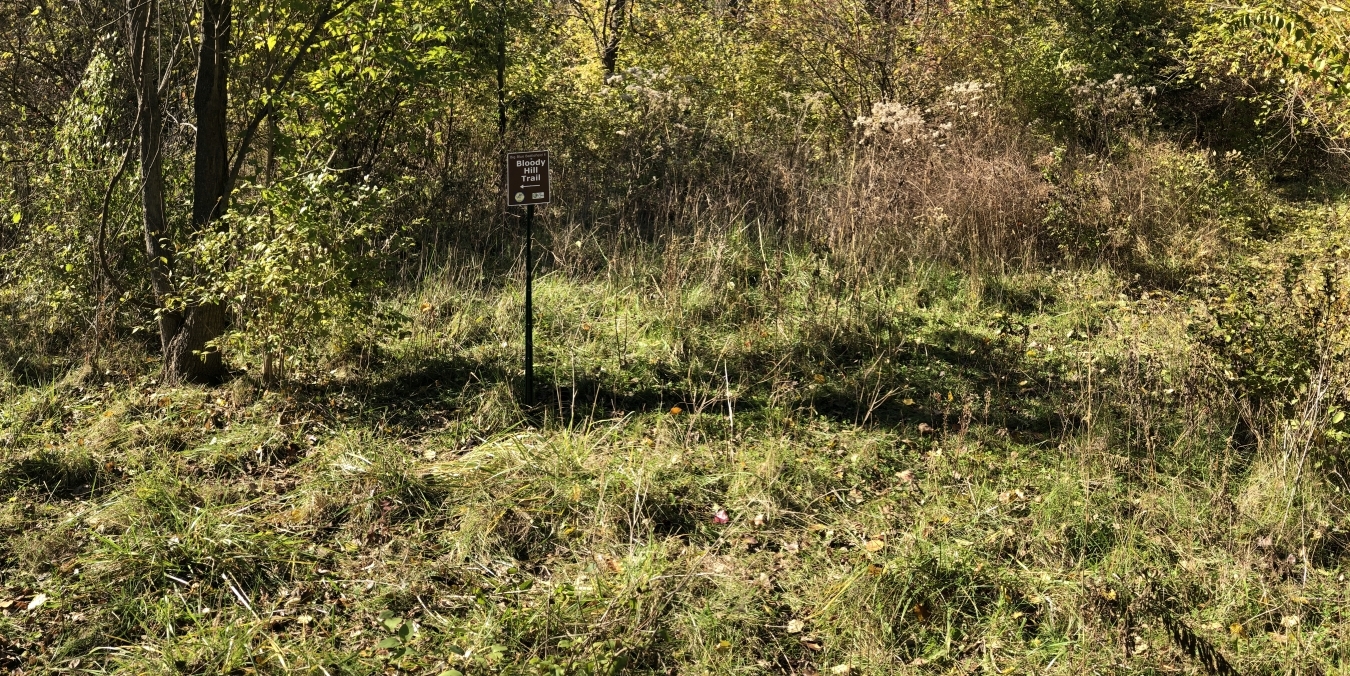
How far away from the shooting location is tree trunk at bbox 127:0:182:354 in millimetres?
6082

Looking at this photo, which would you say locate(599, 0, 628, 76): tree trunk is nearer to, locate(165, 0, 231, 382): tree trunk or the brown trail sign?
locate(165, 0, 231, 382): tree trunk

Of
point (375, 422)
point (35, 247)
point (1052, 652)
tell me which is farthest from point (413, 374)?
point (1052, 652)

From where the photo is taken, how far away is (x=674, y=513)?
4797 millimetres

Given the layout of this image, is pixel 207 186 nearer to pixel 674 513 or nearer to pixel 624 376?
pixel 624 376

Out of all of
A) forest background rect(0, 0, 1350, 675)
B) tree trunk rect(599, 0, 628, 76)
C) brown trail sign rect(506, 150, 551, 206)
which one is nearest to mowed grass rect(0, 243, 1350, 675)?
forest background rect(0, 0, 1350, 675)

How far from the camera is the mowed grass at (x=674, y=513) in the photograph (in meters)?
3.85

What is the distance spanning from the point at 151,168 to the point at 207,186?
0.32m

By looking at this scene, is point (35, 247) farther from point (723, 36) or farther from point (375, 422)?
point (723, 36)

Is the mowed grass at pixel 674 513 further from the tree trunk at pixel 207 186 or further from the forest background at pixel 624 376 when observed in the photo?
the tree trunk at pixel 207 186

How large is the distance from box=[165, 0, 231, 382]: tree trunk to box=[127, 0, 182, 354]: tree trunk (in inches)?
6.9

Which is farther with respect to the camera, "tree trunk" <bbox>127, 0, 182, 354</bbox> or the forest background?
"tree trunk" <bbox>127, 0, 182, 354</bbox>

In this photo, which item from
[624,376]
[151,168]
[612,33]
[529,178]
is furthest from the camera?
[612,33]

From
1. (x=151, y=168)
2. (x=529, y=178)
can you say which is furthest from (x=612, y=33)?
(x=529, y=178)

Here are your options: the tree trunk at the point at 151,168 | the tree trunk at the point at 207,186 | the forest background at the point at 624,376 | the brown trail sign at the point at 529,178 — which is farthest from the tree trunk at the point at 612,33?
the brown trail sign at the point at 529,178
